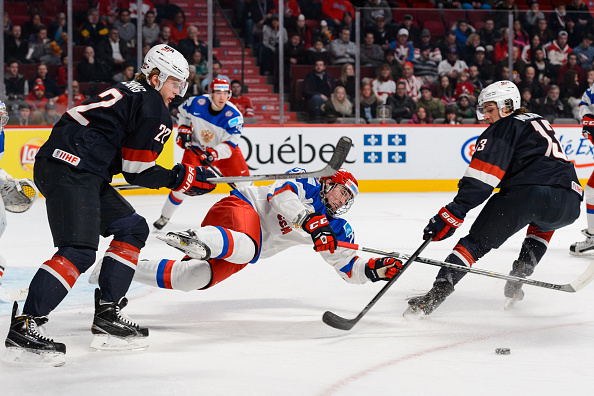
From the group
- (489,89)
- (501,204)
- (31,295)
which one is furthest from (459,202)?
(31,295)

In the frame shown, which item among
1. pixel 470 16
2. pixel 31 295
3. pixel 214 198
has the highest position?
pixel 470 16

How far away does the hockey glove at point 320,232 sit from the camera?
2.96 m

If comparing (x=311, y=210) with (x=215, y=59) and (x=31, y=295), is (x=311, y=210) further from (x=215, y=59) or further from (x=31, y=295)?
(x=215, y=59)

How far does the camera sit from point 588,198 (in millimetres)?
4961

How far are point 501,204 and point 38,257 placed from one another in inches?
105

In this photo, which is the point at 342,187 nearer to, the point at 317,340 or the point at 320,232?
the point at 320,232

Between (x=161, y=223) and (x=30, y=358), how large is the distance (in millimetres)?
3237

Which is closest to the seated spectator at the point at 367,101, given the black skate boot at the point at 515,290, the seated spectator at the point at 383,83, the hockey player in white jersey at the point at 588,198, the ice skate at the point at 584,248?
the seated spectator at the point at 383,83

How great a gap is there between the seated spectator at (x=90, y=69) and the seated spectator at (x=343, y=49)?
2.27m

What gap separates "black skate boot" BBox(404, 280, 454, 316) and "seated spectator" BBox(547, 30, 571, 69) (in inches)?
245

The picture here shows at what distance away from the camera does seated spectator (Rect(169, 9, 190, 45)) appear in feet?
26.4

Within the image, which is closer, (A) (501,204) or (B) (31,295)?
(B) (31,295)

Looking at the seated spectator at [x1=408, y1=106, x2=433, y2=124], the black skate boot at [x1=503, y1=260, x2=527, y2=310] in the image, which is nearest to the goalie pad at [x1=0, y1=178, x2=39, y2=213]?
the black skate boot at [x1=503, y1=260, x2=527, y2=310]

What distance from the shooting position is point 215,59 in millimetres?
8172
